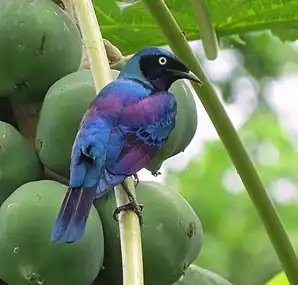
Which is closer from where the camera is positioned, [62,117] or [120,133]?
[120,133]

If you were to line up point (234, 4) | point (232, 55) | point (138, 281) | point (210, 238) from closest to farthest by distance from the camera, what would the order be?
1. point (138, 281)
2. point (234, 4)
3. point (210, 238)
4. point (232, 55)

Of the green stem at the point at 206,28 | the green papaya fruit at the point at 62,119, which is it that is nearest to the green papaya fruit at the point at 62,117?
the green papaya fruit at the point at 62,119

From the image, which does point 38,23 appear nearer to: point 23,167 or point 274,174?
point 23,167

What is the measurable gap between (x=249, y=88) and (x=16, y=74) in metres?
4.57

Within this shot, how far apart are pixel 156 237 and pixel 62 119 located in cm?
15

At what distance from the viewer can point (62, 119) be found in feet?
2.98

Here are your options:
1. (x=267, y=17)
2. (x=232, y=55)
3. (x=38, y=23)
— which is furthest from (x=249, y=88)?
(x=38, y=23)

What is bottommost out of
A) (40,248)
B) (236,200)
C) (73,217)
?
(236,200)

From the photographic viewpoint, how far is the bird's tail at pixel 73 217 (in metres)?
0.65

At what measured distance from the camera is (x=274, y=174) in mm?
3863

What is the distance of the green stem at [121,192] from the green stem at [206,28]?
278mm

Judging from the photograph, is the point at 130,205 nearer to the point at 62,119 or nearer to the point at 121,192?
the point at 121,192

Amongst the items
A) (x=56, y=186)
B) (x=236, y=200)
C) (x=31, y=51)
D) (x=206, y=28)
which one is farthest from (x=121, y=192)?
(x=236, y=200)

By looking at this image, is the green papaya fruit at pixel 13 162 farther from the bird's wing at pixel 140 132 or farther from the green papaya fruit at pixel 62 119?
the bird's wing at pixel 140 132
